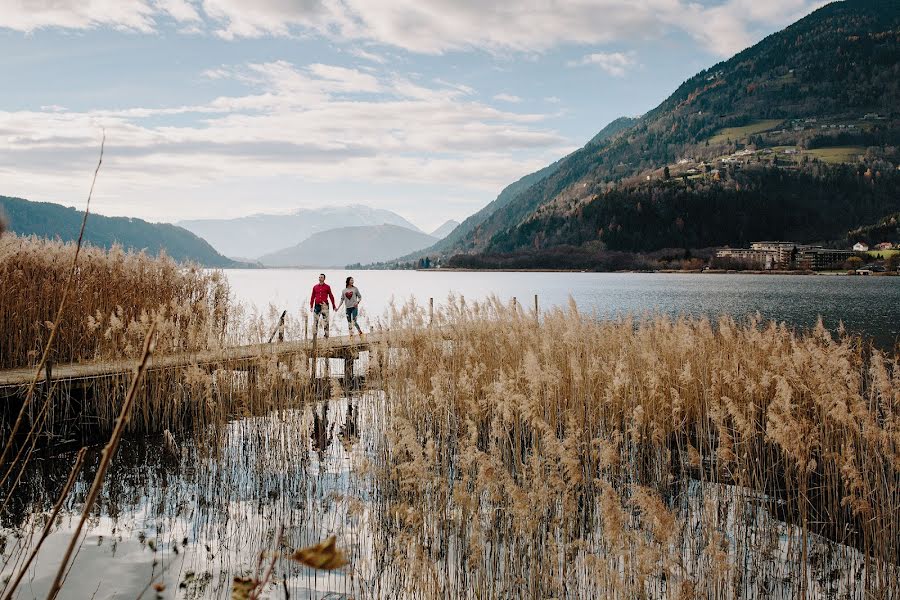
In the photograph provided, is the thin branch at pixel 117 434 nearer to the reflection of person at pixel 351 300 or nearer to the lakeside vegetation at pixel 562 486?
the lakeside vegetation at pixel 562 486

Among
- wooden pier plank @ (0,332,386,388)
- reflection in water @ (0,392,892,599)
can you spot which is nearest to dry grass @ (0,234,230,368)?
wooden pier plank @ (0,332,386,388)

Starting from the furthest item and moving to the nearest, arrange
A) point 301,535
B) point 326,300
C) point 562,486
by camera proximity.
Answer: point 326,300
point 301,535
point 562,486

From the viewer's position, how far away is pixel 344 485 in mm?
8906

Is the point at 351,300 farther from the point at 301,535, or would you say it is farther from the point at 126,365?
the point at 301,535

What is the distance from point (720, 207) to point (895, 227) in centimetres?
3887

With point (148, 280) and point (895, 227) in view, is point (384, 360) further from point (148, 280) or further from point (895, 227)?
point (895, 227)

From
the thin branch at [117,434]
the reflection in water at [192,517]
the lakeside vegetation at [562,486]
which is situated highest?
the thin branch at [117,434]

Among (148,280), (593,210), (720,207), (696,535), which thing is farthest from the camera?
(593,210)

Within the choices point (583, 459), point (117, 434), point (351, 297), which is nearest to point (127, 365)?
point (351, 297)

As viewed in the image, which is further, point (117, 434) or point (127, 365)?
point (127, 365)

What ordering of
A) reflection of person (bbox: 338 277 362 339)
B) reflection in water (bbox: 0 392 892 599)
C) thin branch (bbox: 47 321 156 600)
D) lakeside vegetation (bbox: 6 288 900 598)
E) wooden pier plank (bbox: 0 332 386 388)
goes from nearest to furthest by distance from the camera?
thin branch (bbox: 47 321 156 600), lakeside vegetation (bbox: 6 288 900 598), reflection in water (bbox: 0 392 892 599), wooden pier plank (bbox: 0 332 386 388), reflection of person (bbox: 338 277 362 339)

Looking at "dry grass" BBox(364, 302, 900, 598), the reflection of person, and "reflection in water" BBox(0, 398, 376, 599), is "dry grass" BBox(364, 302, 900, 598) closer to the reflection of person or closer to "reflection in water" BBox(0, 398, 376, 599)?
"reflection in water" BBox(0, 398, 376, 599)

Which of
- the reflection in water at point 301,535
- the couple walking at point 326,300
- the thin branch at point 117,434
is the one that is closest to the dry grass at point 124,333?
the reflection in water at point 301,535

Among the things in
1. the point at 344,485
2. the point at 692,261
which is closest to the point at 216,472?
the point at 344,485
